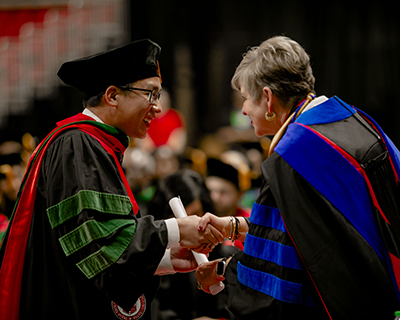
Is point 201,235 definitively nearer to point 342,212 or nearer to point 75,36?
point 342,212

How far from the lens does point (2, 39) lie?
352 inches

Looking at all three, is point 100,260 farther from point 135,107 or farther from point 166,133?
point 166,133

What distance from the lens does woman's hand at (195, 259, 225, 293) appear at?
2250mm

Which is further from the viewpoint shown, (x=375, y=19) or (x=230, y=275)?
(x=375, y=19)

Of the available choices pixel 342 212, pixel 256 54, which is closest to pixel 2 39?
pixel 256 54

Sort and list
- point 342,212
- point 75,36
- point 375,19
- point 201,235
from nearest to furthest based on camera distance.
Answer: point 342,212, point 201,235, point 375,19, point 75,36

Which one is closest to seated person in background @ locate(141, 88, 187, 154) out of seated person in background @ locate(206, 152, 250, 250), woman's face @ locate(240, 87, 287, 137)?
seated person in background @ locate(206, 152, 250, 250)

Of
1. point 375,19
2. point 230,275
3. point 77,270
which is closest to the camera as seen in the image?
point 77,270

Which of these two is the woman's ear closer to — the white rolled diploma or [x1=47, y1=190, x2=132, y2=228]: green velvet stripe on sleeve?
the white rolled diploma

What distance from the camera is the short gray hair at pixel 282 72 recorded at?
200cm

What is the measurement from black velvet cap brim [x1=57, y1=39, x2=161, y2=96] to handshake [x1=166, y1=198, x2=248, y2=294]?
0.63 meters

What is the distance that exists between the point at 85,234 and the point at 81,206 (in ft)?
0.34

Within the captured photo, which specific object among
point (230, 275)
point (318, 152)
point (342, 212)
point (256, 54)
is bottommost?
point (230, 275)

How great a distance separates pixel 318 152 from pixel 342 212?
231 mm
